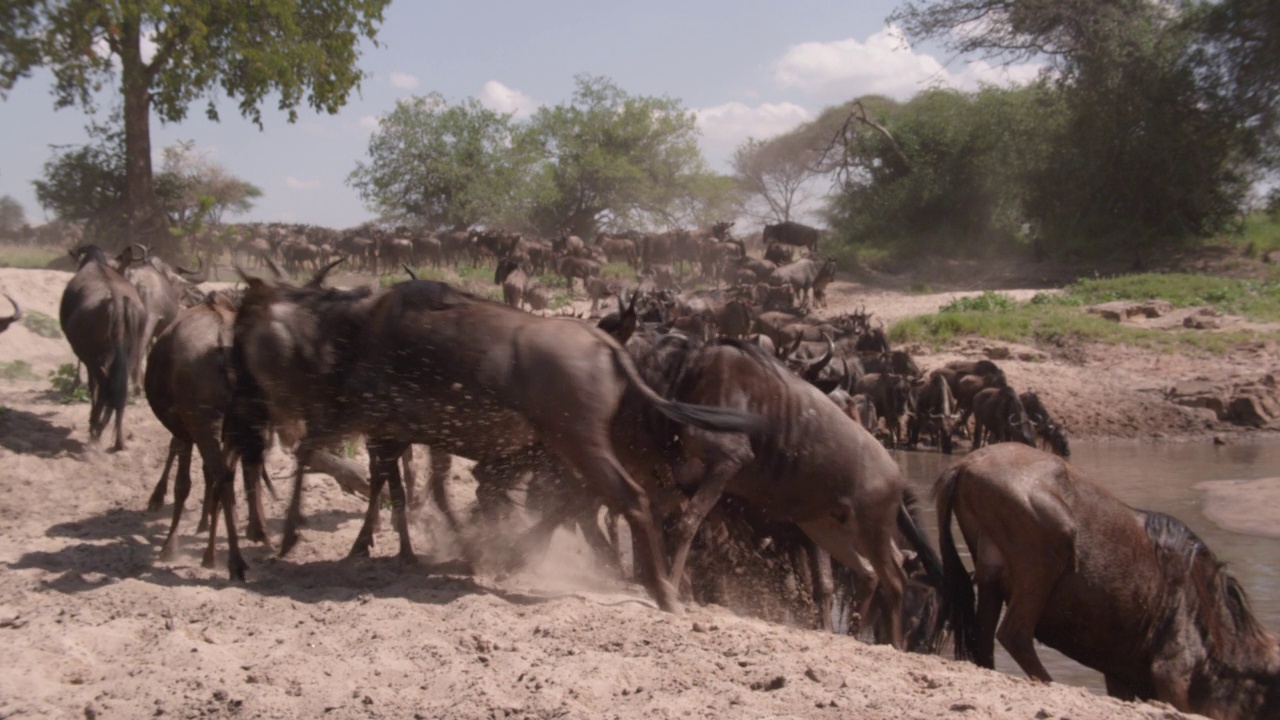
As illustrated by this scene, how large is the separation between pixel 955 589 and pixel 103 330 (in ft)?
23.6

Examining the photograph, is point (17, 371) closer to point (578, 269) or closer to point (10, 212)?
point (578, 269)

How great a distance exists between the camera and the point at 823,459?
21.0 ft

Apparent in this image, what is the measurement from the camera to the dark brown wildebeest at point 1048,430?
15.8m

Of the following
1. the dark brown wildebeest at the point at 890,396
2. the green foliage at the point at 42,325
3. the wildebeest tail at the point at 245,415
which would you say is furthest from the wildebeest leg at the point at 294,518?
the dark brown wildebeest at the point at 890,396

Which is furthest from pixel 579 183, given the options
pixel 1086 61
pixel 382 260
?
pixel 1086 61

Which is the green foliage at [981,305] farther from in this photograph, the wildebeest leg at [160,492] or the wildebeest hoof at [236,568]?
the wildebeest hoof at [236,568]

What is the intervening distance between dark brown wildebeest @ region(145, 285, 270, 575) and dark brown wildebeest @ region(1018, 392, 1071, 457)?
12.1 meters

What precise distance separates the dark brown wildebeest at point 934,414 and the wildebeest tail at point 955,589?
1131 centimetres

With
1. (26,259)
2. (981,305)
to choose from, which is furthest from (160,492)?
(26,259)

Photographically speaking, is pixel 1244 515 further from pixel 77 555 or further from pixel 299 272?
pixel 299 272

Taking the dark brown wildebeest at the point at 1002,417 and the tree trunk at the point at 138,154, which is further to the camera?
the tree trunk at the point at 138,154

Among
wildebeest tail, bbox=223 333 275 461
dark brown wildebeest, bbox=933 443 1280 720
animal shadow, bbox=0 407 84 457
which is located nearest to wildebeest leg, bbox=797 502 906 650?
dark brown wildebeest, bbox=933 443 1280 720

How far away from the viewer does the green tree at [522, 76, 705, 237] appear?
184 feet

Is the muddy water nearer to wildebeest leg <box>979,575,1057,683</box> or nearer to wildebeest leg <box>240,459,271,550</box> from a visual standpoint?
wildebeest leg <box>979,575,1057,683</box>
